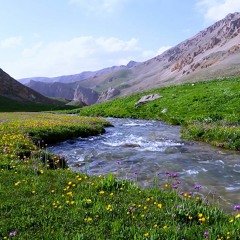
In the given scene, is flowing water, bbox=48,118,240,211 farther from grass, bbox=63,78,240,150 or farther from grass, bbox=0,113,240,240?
grass, bbox=63,78,240,150

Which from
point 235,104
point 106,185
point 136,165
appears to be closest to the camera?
point 106,185

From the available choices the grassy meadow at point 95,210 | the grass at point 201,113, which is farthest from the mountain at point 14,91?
the grassy meadow at point 95,210

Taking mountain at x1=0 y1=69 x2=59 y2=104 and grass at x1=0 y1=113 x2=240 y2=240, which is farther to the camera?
mountain at x1=0 y1=69 x2=59 y2=104

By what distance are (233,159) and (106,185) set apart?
31.8 ft

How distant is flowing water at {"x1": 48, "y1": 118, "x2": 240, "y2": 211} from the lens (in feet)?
41.4

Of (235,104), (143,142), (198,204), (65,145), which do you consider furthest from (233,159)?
(235,104)

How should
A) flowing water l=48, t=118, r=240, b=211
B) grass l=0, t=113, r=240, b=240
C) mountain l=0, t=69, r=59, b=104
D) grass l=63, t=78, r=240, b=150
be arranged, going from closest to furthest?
1. grass l=0, t=113, r=240, b=240
2. flowing water l=48, t=118, r=240, b=211
3. grass l=63, t=78, r=240, b=150
4. mountain l=0, t=69, r=59, b=104

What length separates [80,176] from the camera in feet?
38.3

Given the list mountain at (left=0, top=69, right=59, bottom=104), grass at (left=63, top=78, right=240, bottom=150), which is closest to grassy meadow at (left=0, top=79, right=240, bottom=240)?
grass at (left=63, top=78, right=240, bottom=150)

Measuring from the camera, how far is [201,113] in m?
36.9

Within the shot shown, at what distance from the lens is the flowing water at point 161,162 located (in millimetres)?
12620

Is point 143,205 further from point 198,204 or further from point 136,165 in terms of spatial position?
point 136,165

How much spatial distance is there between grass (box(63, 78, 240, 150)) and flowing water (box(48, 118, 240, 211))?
1.61 metres

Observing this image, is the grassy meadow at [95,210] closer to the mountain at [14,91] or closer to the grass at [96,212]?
the grass at [96,212]
